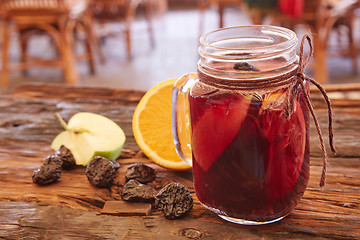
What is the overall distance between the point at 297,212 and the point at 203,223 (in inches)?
5.5

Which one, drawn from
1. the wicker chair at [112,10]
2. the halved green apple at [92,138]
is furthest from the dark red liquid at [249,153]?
the wicker chair at [112,10]

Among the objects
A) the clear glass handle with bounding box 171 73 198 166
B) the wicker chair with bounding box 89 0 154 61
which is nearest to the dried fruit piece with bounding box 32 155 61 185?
→ the clear glass handle with bounding box 171 73 198 166

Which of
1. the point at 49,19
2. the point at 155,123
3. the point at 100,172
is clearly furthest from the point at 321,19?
the point at 100,172

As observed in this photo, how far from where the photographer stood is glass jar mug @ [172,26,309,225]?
546 mm

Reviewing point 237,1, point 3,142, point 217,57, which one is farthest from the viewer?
point 237,1

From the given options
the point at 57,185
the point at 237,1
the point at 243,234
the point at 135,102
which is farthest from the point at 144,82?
the point at 243,234

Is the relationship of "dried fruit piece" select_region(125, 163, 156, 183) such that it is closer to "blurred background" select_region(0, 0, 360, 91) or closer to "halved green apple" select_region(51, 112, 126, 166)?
"halved green apple" select_region(51, 112, 126, 166)

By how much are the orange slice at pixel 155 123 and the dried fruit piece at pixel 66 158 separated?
0.13 meters

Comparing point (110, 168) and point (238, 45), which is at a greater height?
point (238, 45)

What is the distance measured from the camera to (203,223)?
62cm

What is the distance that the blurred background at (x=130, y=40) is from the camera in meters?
2.63

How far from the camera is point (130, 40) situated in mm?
3605

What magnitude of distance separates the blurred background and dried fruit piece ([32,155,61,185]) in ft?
6.19

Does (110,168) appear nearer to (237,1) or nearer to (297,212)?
(297,212)
